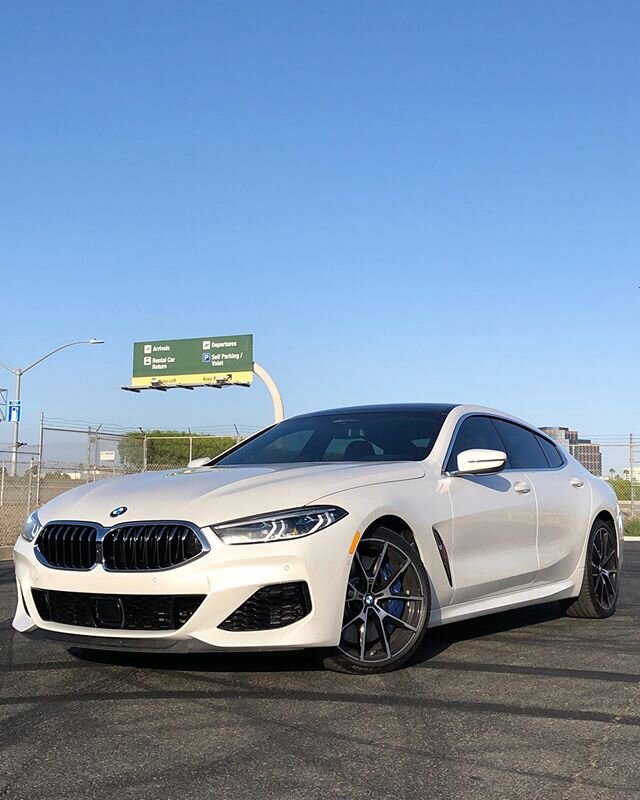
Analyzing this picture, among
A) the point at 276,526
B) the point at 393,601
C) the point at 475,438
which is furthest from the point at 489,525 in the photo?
the point at 276,526

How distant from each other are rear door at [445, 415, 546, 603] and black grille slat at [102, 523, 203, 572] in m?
1.60

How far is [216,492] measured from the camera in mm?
4734

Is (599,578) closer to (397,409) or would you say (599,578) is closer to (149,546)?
(397,409)

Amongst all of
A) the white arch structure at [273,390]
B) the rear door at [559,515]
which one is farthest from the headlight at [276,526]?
the white arch structure at [273,390]

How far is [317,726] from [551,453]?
12.5 ft

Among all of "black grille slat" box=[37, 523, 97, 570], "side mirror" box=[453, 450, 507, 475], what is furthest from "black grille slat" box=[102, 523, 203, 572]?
"side mirror" box=[453, 450, 507, 475]

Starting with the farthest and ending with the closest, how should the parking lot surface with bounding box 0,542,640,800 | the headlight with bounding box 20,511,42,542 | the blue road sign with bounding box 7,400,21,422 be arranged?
the blue road sign with bounding box 7,400,21,422 < the headlight with bounding box 20,511,42,542 < the parking lot surface with bounding box 0,542,640,800

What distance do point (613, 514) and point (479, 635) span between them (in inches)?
72.9

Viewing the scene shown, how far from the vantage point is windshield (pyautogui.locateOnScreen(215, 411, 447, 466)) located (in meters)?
5.86

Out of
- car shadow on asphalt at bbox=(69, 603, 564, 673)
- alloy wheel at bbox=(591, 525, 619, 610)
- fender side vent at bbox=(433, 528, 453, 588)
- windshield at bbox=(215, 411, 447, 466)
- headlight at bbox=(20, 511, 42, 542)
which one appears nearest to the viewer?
car shadow on asphalt at bbox=(69, 603, 564, 673)

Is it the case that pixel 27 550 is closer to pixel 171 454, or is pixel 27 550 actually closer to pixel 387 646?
pixel 387 646

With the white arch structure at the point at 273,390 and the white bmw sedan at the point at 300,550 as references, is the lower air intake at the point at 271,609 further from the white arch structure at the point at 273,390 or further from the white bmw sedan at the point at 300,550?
the white arch structure at the point at 273,390

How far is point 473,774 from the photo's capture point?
3.25 meters

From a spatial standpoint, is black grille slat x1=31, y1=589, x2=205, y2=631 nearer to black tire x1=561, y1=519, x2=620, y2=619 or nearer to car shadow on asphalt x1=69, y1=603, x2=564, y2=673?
car shadow on asphalt x1=69, y1=603, x2=564, y2=673
